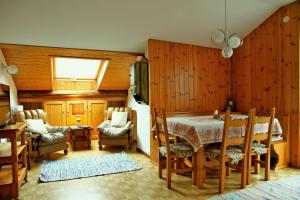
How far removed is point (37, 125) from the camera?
4375 millimetres

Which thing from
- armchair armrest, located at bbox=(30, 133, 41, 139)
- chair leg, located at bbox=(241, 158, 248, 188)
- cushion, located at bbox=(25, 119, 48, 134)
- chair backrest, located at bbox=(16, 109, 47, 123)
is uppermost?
chair backrest, located at bbox=(16, 109, 47, 123)

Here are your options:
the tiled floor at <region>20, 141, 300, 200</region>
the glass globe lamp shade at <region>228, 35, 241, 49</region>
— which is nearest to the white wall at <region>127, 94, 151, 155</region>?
the tiled floor at <region>20, 141, 300, 200</region>

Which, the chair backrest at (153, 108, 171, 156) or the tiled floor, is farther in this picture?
the chair backrest at (153, 108, 171, 156)

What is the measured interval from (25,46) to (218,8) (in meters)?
3.15

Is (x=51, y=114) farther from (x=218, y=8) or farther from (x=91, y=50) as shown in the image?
(x=218, y=8)

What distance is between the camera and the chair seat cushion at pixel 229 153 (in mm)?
2657

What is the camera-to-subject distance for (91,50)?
4.12m

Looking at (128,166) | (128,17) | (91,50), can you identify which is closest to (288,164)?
(128,166)

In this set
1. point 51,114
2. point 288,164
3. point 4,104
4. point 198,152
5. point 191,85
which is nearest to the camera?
point 198,152

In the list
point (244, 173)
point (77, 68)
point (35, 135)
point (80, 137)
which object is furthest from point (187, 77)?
point (35, 135)

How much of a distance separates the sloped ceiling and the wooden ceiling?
29cm

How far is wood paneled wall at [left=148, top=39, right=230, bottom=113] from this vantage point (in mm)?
4059

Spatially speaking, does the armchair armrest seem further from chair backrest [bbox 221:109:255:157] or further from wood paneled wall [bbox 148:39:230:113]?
chair backrest [bbox 221:109:255:157]

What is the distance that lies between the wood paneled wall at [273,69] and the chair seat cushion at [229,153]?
4.82ft
